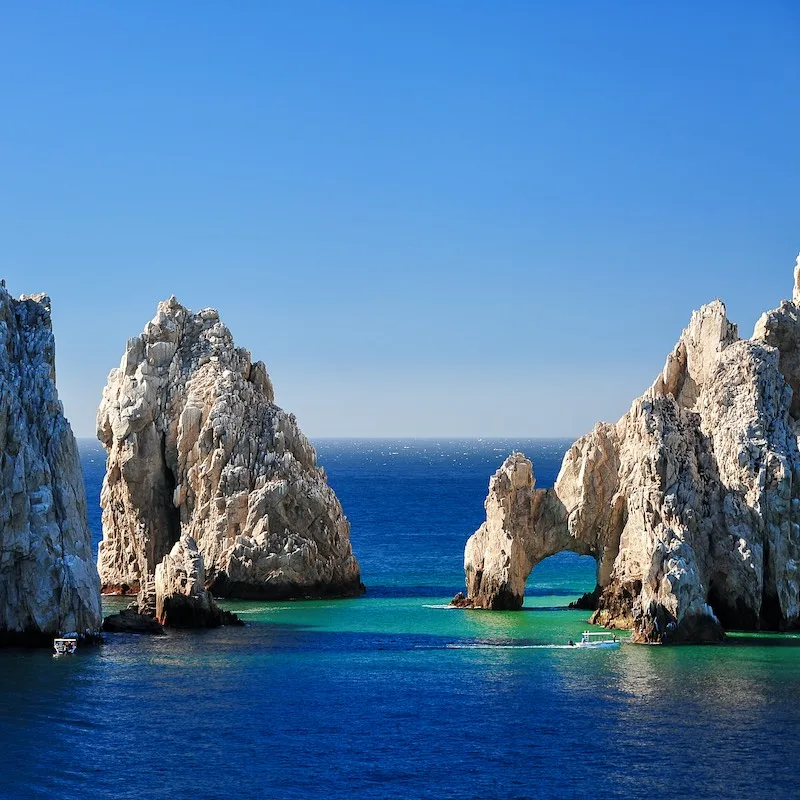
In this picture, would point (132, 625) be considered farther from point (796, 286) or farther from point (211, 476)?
point (796, 286)

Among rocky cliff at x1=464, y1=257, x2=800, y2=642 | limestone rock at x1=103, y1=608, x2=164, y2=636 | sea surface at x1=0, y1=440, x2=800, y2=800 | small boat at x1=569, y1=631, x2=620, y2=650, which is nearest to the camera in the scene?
sea surface at x1=0, y1=440, x2=800, y2=800

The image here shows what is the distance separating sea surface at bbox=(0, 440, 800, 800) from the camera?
171 feet

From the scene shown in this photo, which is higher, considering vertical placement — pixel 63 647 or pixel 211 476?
pixel 211 476

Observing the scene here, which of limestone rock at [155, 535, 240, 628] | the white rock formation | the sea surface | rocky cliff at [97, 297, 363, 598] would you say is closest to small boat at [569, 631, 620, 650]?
the sea surface

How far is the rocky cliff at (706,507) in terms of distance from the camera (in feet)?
264

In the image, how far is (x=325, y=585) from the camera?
107625 mm

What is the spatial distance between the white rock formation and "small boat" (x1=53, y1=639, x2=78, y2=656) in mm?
1784

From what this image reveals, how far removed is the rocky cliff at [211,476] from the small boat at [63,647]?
3144 cm

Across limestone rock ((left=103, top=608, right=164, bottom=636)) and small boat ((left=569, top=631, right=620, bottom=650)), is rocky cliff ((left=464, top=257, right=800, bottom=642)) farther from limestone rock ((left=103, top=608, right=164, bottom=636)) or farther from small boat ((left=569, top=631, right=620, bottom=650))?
limestone rock ((left=103, top=608, right=164, bottom=636))

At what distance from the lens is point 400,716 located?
62781mm

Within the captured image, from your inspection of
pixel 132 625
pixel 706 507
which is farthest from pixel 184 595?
pixel 706 507

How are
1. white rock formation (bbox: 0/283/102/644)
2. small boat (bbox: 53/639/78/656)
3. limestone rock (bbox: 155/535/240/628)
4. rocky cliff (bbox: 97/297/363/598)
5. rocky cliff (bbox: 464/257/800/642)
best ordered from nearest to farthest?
small boat (bbox: 53/639/78/656) < white rock formation (bbox: 0/283/102/644) < rocky cliff (bbox: 464/257/800/642) < limestone rock (bbox: 155/535/240/628) < rocky cliff (bbox: 97/297/363/598)

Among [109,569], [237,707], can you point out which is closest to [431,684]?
[237,707]

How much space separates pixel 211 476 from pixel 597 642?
40274 mm
